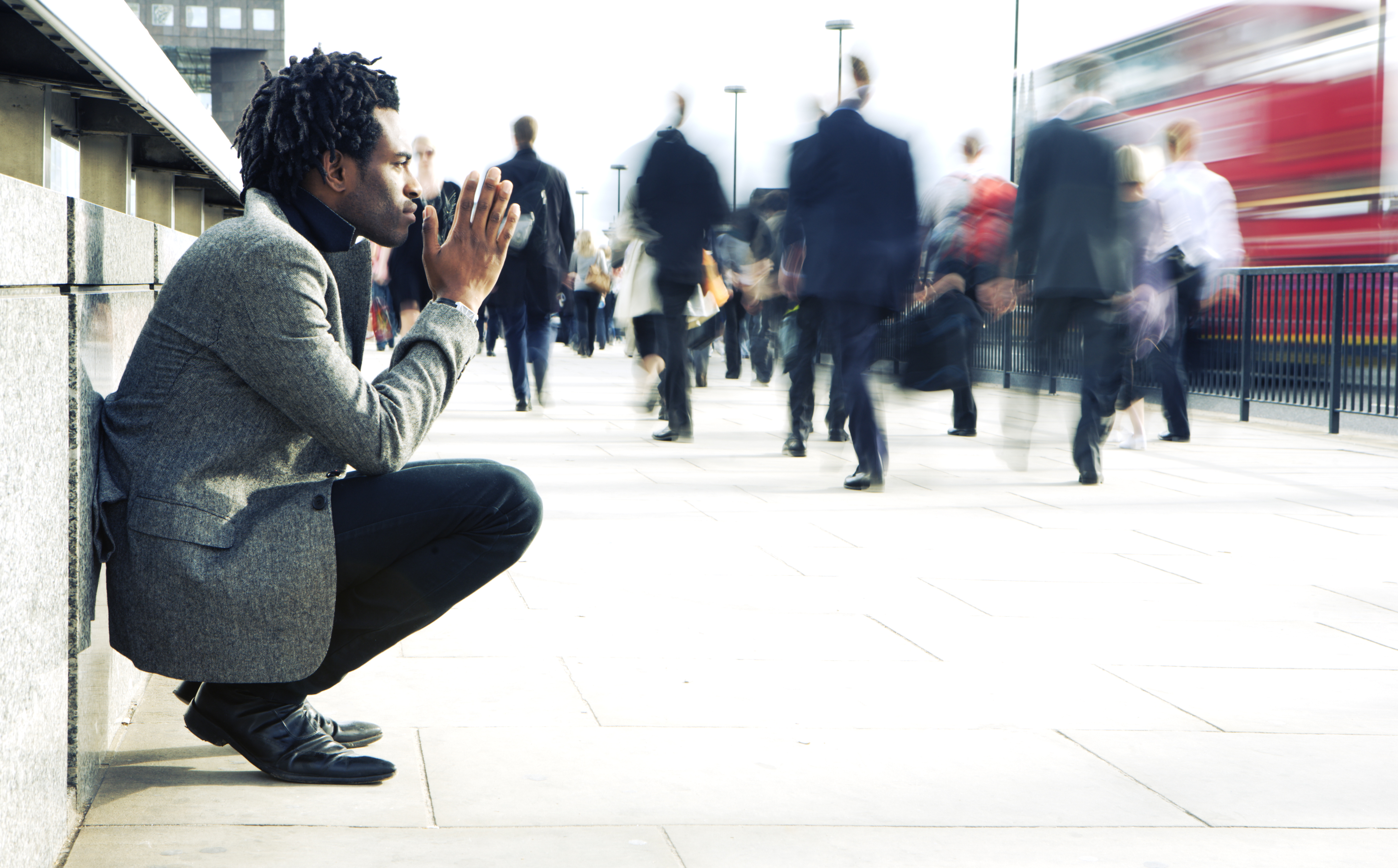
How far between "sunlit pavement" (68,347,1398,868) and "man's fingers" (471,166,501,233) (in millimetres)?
1059

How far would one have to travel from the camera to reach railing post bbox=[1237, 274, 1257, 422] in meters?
11.8

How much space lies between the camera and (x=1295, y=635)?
170 inches

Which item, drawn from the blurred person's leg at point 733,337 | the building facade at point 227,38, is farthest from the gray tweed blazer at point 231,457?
the building facade at point 227,38

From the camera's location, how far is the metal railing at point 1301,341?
10.5m

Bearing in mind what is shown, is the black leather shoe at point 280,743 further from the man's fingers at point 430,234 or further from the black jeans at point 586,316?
the black jeans at point 586,316

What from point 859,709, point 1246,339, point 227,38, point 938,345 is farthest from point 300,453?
point 227,38

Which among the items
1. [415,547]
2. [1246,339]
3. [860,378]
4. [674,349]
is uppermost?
[1246,339]

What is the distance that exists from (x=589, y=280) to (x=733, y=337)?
19.5 ft

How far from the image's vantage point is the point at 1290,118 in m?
15.0

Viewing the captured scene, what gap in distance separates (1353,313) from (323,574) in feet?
31.8

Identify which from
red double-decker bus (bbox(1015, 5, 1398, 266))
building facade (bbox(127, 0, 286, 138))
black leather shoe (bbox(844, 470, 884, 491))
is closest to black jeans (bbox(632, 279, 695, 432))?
black leather shoe (bbox(844, 470, 884, 491))

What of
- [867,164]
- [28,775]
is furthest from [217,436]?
[867,164]

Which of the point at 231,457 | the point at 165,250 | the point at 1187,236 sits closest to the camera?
the point at 231,457

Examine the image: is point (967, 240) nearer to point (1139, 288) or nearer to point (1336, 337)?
point (1139, 288)
